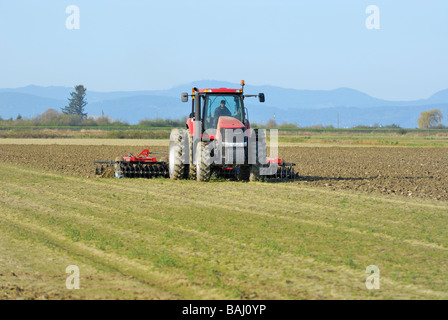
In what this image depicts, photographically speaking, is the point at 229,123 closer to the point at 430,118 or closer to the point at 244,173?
the point at 244,173

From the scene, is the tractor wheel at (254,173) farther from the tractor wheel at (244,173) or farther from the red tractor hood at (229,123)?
the red tractor hood at (229,123)

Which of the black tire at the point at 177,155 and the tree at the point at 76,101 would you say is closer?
the black tire at the point at 177,155

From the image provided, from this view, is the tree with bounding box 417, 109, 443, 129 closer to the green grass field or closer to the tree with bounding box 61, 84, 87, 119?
the tree with bounding box 61, 84, 87, 119

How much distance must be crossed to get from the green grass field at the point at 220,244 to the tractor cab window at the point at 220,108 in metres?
2.62

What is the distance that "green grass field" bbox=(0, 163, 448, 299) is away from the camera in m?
6.60

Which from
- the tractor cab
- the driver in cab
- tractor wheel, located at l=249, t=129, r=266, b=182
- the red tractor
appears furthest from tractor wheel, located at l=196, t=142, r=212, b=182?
tractor wheel, located at l=249, t=129, r=266, b=182

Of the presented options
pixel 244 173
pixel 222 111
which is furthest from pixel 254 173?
pixel 222 111

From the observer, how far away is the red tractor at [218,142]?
16203 millimetres

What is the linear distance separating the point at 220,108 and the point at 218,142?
1.38 metres

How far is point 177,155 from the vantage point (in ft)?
56.6

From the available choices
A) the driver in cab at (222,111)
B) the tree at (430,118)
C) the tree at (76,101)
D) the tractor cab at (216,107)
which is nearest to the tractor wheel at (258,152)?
the tractor cab at (216,107)

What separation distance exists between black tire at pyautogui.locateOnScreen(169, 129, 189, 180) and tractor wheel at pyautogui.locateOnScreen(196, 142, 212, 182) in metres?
0.70
